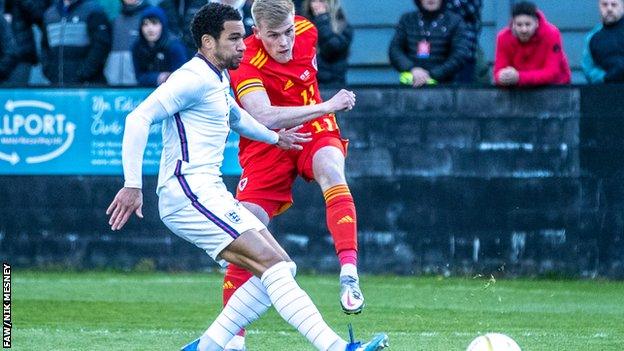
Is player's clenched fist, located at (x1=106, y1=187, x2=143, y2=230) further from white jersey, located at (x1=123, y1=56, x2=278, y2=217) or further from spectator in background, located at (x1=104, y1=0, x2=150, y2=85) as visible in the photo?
spectator in background, located at (x1=104, y1=0, x2=150, y2=85)

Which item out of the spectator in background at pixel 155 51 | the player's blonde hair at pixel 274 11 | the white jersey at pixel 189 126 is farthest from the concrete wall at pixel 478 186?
the white jersey at pixel 189 126

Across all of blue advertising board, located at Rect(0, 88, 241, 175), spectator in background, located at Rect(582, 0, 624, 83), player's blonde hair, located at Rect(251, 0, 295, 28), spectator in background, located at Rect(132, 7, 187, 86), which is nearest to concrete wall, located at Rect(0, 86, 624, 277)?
spectator in background, located at Rect(582, 0, 624, 83)

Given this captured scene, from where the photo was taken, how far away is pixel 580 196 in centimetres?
A: 1305

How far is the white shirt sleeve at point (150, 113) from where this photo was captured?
7.01 m

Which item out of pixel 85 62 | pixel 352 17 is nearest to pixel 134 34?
pixel 85 62

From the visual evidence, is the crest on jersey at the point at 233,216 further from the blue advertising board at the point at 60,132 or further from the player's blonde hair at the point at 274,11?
the blue advertising board at the point at 60,132

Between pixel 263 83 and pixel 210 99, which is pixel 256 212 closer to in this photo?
pixel 263 83

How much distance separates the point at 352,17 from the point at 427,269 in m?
3.81

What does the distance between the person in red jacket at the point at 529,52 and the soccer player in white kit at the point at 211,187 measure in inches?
226

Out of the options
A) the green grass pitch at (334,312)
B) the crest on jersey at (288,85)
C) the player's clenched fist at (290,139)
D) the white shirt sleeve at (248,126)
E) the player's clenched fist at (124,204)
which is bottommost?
the green grass pitch at (334,312)

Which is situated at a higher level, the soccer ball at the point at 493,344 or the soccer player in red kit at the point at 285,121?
the soccer player in red kit at the point at 285,121

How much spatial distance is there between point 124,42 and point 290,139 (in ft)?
20.9

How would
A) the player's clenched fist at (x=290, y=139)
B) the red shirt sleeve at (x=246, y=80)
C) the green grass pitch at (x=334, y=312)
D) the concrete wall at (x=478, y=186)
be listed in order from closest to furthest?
the player's clenched fist at (x=290, y=139) → the red shirt sleeve at (x=246, y=80) → the green grass pitch at (x=334, y=312) → the concrete wall at (x=478, y=186)

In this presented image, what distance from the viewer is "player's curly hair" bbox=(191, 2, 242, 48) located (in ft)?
24.1
